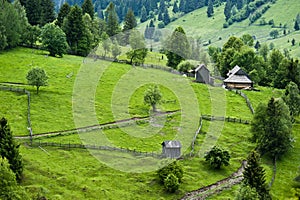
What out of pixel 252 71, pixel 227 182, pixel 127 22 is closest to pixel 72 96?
pixel 227 182

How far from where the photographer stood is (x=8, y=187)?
191 feet

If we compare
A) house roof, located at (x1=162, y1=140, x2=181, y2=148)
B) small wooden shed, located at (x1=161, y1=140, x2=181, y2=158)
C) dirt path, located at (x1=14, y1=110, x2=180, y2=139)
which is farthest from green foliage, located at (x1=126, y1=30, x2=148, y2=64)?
small wooden shed, located at (x1=161, y1=140, x2=181, y2=158)

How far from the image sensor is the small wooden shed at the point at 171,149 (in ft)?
271

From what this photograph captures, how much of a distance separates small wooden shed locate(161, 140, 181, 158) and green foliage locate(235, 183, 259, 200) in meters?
19.4

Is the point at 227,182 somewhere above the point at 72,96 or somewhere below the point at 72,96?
below

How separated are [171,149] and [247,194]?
2175 cm

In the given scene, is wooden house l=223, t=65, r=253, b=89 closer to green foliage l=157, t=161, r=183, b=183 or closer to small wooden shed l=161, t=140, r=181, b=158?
small wooden shed l=161, t=140, r=181, b=158

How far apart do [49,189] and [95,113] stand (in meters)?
33.4

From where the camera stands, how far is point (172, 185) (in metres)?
71.8

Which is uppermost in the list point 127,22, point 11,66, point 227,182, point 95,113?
point 127,22

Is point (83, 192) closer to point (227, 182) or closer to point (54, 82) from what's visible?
point (227, 182)

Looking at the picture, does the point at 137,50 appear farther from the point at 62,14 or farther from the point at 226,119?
the point at 226,119

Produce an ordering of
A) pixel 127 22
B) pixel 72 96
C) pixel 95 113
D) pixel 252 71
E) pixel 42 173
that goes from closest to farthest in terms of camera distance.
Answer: pixel 42 173, pixel 95 113, pixel 72 96, pixel 252 71, pixel 127 22

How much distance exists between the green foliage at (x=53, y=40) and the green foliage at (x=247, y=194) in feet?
282
